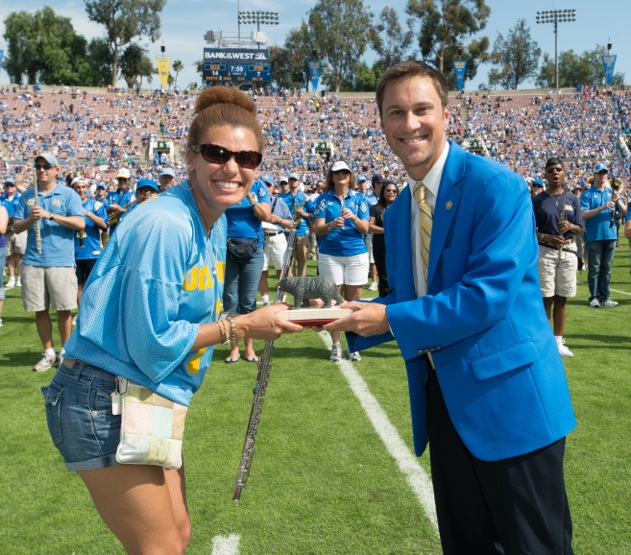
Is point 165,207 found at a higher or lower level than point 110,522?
higher

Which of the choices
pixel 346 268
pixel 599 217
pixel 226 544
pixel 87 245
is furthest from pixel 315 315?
pixel 599 217

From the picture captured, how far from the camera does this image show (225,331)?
7.27ft

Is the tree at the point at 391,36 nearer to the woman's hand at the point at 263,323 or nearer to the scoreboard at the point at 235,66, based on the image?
the scoreboard at the point at 235,66

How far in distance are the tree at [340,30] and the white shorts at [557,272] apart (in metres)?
76.2

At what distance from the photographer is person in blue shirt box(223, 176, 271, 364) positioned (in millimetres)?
7234

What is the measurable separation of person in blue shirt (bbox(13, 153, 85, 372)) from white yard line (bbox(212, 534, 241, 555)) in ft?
14.4

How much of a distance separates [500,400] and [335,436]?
3192 millimetres

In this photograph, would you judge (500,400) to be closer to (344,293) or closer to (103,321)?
(103,321)

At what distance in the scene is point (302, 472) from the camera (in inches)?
175

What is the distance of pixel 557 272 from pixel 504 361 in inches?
244

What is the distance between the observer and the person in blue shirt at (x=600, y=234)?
10852 millimetres

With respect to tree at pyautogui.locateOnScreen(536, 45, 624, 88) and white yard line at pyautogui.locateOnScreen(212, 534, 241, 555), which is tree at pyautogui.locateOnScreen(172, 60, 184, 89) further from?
white yard line at pyautogui.locateOnScreen(212, 534, 241, 555)

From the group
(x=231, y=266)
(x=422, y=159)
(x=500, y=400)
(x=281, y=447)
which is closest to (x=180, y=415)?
(x=500, y=400)

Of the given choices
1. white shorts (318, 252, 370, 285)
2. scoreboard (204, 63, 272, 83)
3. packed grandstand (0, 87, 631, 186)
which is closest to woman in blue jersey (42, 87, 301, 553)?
white shorts (318, 252, 370, 285)
